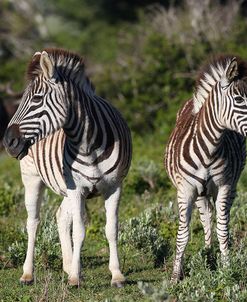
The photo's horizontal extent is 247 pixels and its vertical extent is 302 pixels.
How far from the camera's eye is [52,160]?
29.0ft

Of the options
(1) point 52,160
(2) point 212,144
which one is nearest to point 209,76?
(2) point 212,144

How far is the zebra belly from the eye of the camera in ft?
28.7

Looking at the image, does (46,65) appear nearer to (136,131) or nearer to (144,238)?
(144,238)

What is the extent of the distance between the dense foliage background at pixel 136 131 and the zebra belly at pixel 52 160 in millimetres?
791

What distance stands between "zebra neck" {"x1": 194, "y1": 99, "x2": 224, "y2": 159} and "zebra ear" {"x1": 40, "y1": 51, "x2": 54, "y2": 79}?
59.4 inches

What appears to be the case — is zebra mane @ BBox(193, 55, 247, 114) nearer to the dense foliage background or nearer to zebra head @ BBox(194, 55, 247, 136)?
zebra head @ BBox(194, 55, 247, 136)

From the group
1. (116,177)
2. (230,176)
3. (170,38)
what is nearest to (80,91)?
(116,177)

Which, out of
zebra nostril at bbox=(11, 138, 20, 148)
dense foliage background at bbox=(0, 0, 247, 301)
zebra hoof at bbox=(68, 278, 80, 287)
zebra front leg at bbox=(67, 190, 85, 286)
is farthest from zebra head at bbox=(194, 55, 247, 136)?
zebra hoof at bbox=(68, 278, 80, 287)

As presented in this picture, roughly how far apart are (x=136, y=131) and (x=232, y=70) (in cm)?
1227

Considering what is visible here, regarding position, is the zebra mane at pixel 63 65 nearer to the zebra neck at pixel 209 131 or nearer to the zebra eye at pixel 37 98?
the zebra eye at pixel 37 98

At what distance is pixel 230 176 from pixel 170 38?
1305 centimetres

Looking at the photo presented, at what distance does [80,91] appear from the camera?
27.2 feet

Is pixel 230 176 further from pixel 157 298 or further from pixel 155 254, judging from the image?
pixel 157 298

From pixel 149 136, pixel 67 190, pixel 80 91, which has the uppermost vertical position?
pixel 149 136
